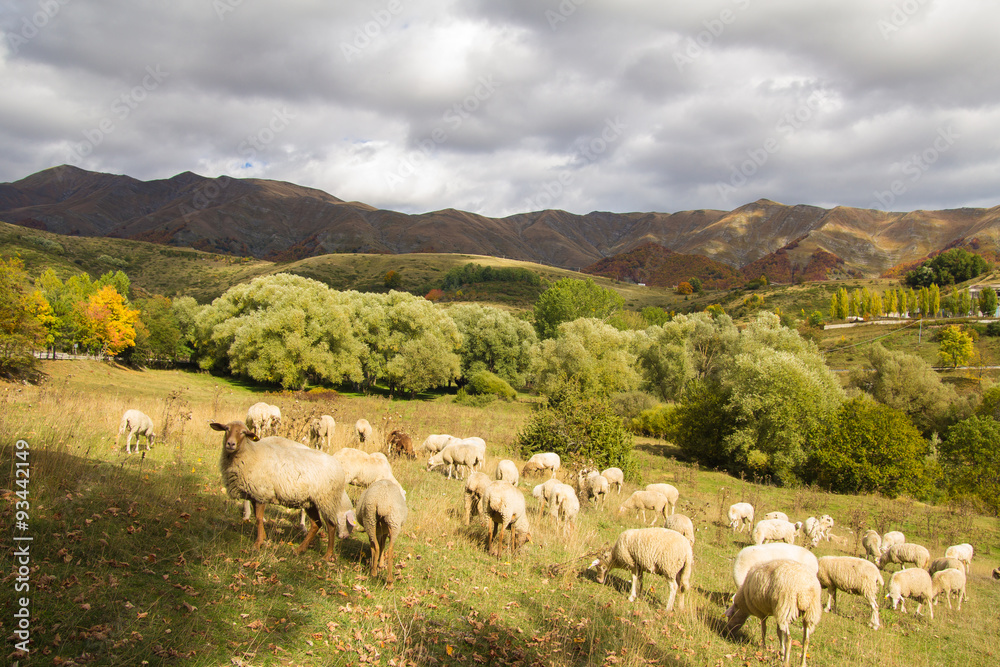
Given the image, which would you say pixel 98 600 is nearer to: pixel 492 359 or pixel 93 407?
pixel 93 407

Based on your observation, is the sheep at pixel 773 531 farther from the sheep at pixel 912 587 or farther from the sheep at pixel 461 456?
the sheep at pixel 461 456

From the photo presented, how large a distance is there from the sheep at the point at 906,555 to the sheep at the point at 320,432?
17941 millimetres

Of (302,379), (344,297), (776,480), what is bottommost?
(776,480)

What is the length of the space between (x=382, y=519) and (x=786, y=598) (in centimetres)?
610

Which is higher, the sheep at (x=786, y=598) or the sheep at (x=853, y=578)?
the sheep at (x=786, y=598)

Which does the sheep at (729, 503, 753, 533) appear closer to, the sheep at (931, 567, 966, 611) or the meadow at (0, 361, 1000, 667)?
the meadow at (0, 361, 1000, 667)

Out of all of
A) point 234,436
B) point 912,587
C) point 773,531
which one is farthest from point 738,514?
point 234,436

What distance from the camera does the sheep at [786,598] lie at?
289 inches

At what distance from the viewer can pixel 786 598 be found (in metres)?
7.38

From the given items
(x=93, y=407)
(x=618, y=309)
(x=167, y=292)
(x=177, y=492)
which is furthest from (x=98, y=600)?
(x=167, y=292)

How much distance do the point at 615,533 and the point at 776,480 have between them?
24906mm

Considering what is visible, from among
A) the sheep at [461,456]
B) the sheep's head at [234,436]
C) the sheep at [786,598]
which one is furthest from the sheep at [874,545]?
the sheep's head at [234,436]

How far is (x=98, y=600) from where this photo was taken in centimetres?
493

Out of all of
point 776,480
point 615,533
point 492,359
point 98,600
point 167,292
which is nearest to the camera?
point 98,600
